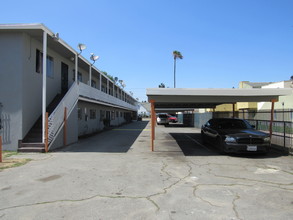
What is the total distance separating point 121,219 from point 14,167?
5.11 meters

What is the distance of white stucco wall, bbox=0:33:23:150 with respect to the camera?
33.4 feet

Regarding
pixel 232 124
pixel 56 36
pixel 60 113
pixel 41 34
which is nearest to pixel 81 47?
pixel 56 36

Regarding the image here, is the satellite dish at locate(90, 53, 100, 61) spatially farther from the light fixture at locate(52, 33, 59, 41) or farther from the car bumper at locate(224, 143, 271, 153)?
the car bumper at locate(224, 143, 271, 153)

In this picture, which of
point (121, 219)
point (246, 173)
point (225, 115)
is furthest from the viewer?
point (225, 115)

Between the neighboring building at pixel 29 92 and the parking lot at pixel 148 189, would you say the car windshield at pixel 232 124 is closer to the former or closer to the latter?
the parking lot at pixel 148 189

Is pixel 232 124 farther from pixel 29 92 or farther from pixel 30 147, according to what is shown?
pixel 29 92

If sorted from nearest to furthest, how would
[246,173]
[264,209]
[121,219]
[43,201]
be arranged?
[121,219] → [264,209] → [43,201] → [246,173]

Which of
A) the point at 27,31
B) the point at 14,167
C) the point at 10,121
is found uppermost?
the point at 27,31

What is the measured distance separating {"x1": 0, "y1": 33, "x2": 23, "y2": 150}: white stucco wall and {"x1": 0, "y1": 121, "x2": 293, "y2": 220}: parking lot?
9.55ft

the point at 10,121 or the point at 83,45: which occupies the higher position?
the point at 83,45

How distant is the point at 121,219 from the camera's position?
360cm

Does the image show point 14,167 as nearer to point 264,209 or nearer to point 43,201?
point 43,201

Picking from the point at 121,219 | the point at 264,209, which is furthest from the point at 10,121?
the point at 264,209

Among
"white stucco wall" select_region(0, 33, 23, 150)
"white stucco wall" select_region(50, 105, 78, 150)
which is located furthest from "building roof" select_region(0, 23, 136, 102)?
"white stucco wall" select_region(50, 105, 78, 150)
